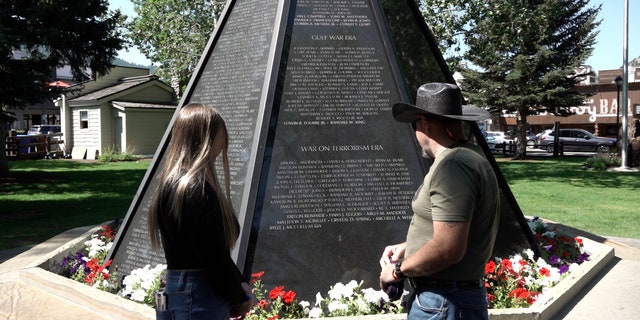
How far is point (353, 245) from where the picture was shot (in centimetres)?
540

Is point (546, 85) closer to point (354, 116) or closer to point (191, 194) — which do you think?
point (354, 116)

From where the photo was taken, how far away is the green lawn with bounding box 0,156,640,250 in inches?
450

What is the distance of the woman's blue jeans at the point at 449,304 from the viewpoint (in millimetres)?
2662

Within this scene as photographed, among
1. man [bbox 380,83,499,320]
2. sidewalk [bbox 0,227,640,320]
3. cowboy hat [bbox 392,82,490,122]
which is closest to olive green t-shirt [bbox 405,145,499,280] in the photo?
man [bbox 380,83,499,320]

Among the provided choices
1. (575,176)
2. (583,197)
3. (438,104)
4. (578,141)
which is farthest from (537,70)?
(438,104)

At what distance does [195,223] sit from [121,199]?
14.1 meters

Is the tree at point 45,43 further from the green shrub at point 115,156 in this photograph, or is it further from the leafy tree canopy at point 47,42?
the green shrub at point 115,156

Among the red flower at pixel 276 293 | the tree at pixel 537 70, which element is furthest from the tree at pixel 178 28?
the red flower at pixel 276 293

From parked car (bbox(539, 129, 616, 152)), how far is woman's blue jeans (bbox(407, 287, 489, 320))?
126 ft

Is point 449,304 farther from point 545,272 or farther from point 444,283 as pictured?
point 545,272

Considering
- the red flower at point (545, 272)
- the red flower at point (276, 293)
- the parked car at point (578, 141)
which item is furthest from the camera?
the parked car at point (578, 141)

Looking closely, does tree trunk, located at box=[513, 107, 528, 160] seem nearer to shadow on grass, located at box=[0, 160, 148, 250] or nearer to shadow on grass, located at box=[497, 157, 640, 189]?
shadow on grass, located at box=[497, 157, 640, 189]

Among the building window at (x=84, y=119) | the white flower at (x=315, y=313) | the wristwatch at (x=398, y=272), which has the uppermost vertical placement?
the building window at (x=84, y=119)

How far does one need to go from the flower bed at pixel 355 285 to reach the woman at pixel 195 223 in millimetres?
1887
